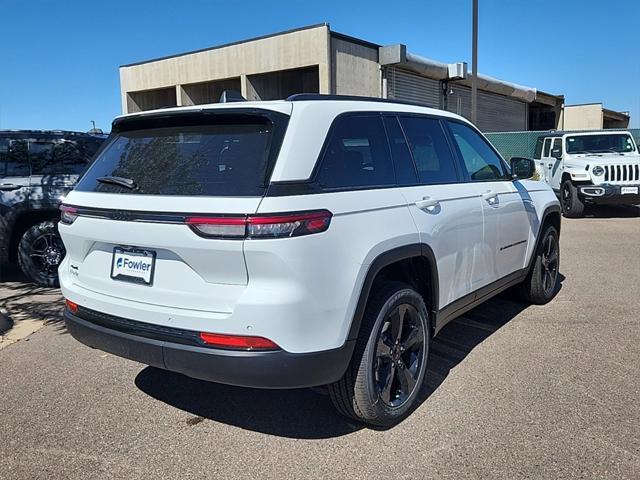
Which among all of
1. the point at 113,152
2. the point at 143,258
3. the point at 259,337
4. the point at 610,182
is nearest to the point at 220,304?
the point at 259,337

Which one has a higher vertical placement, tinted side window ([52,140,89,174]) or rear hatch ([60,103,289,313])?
tinted side window ([52,140,89,174])

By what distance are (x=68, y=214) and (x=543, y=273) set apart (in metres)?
4.41

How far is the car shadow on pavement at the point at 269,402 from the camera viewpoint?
335cm

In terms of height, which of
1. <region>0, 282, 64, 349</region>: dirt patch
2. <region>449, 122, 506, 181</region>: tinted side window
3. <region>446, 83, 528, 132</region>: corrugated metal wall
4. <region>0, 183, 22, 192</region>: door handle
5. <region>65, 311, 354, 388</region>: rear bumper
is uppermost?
A: <region>446, 83, 528, 132</region>: corrugated metal wall

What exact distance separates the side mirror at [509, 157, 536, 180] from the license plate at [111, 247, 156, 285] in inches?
140

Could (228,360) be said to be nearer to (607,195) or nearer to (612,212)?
(607,195)

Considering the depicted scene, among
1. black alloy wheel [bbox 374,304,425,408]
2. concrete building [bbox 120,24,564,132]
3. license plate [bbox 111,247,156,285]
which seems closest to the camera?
license plate [bbox 111,247,156,285]

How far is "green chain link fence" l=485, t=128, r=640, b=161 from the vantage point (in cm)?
2198

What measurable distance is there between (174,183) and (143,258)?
0.41m

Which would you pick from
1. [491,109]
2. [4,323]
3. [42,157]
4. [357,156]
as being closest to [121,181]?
[357,156]

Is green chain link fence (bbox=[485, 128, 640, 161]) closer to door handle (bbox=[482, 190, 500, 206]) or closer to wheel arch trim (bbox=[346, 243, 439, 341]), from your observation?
door handle (bbox=[482, 190, 500, 206])

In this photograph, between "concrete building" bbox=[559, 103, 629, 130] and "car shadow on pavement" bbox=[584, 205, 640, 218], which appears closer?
"car shadow on pavement" bbox=[584, 205, 640, 218]

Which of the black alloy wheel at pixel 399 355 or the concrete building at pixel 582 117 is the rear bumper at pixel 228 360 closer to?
the black alloy wheel at pixel 399 355

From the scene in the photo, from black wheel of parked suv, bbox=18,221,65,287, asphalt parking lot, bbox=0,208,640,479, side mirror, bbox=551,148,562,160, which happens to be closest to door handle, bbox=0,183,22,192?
black wheel of parked suv, bbox=18,221,65,287
